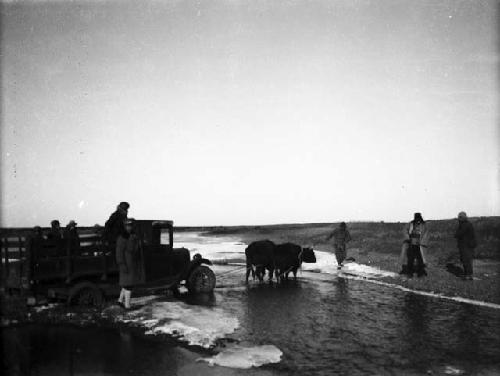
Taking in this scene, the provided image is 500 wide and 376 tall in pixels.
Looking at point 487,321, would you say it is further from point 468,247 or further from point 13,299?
point 13,299

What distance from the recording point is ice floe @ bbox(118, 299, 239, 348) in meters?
7.47

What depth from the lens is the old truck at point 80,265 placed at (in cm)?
861

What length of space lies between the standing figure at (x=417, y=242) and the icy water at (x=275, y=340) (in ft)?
14.2

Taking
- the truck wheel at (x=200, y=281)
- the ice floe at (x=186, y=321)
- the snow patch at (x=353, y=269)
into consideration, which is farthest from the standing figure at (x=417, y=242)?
the ice floe at (x=186, y=321)

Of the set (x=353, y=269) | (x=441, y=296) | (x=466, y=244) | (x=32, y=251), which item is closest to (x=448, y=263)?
(x=353, y=269)

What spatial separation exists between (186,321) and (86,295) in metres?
2.67

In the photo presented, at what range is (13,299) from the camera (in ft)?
30.6

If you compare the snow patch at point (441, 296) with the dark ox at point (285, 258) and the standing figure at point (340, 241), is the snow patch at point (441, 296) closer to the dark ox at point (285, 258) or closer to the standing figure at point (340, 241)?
the dark ox at point (285, 258)

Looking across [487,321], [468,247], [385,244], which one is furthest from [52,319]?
[385,244]

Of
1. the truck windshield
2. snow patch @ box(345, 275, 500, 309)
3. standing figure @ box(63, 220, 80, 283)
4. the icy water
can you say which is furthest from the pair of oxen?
standing figure @ box(63, 220, 80, 283)

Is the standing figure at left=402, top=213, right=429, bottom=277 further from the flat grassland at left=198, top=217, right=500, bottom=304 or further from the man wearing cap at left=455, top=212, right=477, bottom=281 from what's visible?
the man wearing cap at left=455, top=212, right=477, bottom=281

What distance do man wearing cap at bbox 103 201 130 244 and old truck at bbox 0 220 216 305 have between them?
0.25 metres

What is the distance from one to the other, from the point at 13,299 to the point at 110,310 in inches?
94.0

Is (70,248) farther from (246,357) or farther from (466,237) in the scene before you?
(466,237)
